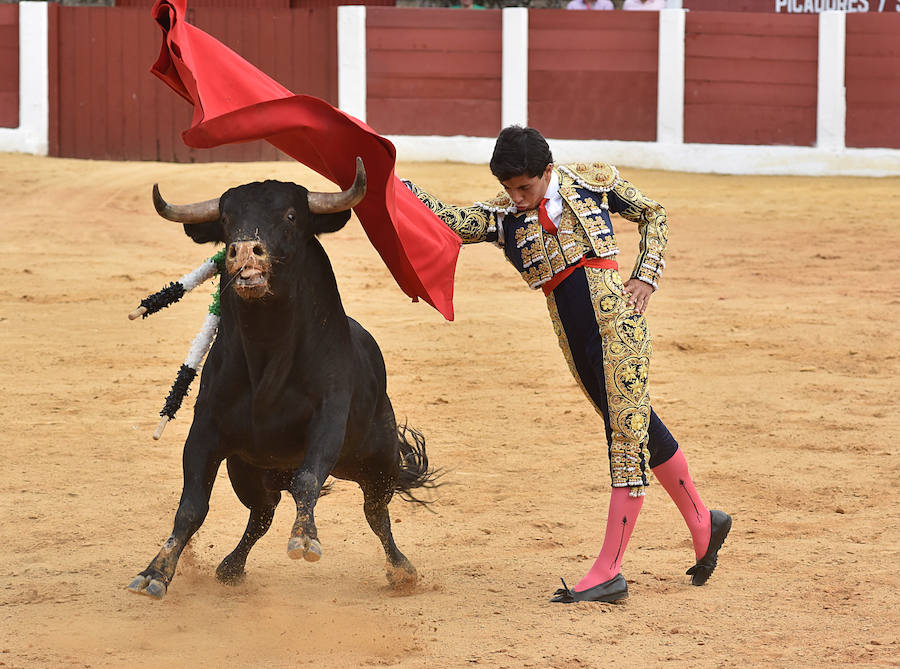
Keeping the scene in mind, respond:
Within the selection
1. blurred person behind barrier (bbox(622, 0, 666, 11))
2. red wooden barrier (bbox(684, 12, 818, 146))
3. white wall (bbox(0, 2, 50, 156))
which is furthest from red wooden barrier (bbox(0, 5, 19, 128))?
red wooden barrier (bbox(684, 12, 818, 146))

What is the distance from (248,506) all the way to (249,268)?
88 cm

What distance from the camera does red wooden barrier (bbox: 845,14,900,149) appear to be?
11086 millimetres

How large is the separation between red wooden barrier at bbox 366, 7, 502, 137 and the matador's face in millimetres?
8087

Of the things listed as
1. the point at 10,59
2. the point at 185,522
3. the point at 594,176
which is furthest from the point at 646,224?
the point at 10,59

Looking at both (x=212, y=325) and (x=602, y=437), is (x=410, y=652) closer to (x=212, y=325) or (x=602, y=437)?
(x=212, y=325)

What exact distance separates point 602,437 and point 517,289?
2.82 metres

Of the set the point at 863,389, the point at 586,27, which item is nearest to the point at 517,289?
the point at 863,389

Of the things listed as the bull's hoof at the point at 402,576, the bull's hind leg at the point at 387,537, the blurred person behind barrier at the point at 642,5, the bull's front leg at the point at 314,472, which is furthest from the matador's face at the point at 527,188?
the blurred person behind barrier at the point at 642,5

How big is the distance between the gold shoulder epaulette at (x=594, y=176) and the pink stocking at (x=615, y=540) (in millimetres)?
758

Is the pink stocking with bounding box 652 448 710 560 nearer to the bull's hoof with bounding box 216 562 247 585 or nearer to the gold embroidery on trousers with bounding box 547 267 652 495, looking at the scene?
the gold embroidery on trousers with bounding box 547 267 652 495

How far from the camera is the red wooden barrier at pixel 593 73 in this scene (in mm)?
11281

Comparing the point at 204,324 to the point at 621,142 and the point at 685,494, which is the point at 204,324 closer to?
the point at 685,494

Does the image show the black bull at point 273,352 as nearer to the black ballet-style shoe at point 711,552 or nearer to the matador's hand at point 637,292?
the matador's hand at point 637,292

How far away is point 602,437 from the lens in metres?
5.17
